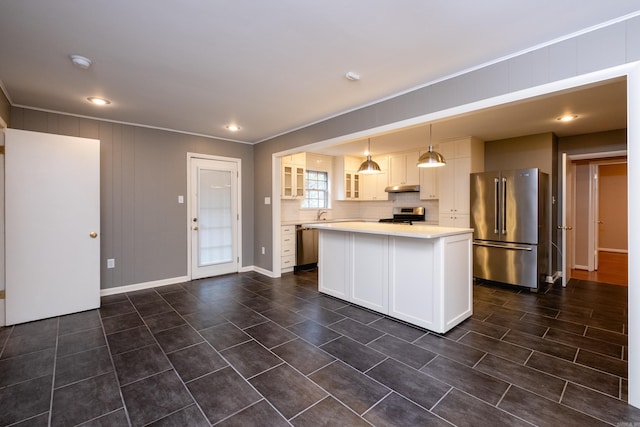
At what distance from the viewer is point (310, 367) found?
7.50 feet

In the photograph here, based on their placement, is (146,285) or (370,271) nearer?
(370,271)

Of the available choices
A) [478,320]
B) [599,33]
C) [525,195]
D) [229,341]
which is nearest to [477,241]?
[525,195]

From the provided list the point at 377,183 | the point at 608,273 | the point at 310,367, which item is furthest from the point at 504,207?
the point at 310,367

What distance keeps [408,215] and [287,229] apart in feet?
8.57

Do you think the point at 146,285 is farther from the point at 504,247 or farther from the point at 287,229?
the point at 504,247

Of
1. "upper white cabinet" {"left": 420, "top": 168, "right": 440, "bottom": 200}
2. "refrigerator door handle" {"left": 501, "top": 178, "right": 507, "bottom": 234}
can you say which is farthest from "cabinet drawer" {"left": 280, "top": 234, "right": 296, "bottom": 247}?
"refrigerator door handle" {"left": 501, "top": 178, "right": 507, "bottom": 234}

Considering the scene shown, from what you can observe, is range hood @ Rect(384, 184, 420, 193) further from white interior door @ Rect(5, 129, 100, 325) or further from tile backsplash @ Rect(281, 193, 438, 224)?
white interior door @ Rect(5, 129, 100, 325)

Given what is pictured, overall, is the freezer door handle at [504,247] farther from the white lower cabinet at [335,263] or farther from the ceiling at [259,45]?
the white lower cabinet at [335,263]

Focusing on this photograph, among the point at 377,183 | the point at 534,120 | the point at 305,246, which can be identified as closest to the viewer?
the point at 534,120

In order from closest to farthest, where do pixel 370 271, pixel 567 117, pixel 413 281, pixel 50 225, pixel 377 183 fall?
pixel 413 281 → pixel 50 225 → pixel 370 271 → pixel 567 117 → pixel 377 183

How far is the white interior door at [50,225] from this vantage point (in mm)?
3135

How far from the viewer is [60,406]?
73.6 inches

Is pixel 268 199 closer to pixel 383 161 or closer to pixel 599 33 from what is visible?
pixel 383 161

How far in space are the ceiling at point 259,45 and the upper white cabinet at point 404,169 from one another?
106 inches
